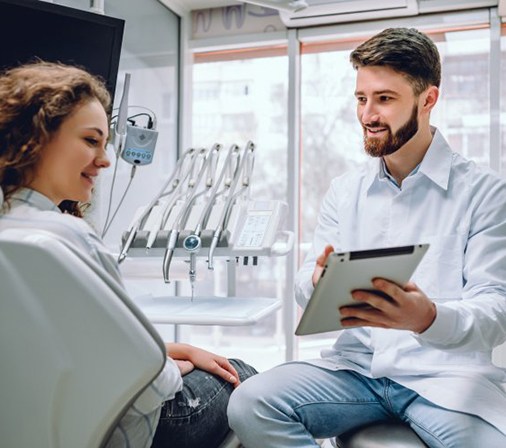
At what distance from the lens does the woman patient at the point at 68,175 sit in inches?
34.9

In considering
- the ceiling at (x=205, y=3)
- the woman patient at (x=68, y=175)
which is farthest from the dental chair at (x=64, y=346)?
the ceiling at (x=205, y=3)

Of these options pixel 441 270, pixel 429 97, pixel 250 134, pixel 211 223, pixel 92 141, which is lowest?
pixel 441 270

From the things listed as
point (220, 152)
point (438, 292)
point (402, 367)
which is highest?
point (220, 152)

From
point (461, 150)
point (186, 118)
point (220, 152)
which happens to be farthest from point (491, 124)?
point (186, 118)

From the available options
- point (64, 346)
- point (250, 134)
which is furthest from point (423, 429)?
point (250, 134)

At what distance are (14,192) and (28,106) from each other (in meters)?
0.16

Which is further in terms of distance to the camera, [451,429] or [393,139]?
[393,139]

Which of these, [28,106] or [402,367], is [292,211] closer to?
[402,367]

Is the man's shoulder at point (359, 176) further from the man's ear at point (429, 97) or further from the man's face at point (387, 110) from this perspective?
the man's ear at point (429, 97)

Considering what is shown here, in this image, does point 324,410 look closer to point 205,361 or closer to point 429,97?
point 205,361

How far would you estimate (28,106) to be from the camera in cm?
101

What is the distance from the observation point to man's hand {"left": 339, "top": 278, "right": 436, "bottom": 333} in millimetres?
1062

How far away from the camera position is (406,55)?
1.57 meters

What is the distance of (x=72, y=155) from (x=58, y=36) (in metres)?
1.00
